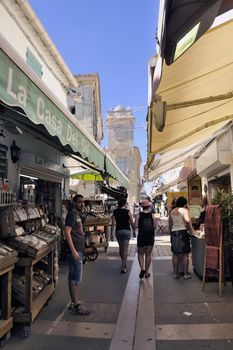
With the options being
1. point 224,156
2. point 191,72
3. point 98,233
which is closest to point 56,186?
point 98,233

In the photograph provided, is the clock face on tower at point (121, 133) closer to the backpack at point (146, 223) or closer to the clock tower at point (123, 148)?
the clock tower at point (123, 148)

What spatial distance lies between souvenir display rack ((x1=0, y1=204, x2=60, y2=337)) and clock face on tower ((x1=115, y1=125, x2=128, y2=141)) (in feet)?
150

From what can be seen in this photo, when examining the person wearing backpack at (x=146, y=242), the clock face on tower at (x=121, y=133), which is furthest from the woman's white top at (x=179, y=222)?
the clock face on tower at (x=121, y=133)

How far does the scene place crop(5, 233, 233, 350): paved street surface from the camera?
381cm

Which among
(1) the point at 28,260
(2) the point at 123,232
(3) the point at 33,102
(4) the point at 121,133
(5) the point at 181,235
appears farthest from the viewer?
(4) the point at 121,133

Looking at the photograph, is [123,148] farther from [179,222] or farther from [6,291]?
[6,291]

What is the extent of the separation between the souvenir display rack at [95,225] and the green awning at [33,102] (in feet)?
17.5

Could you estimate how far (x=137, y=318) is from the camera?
462cm

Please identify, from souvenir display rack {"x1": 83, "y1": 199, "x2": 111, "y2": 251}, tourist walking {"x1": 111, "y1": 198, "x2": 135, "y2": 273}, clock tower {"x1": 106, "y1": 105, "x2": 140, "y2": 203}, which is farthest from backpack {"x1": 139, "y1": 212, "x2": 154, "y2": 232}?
clock tower {"x1": 106, "y1": 105, "x2": 140, "y2": 203}

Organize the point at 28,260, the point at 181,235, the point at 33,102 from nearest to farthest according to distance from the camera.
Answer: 1. the point at 33,102
2. the point at 28,260
3. the point at 181,235

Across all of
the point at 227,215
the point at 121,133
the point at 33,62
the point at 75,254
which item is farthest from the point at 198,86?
the point at 121,133

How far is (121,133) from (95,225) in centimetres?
4335

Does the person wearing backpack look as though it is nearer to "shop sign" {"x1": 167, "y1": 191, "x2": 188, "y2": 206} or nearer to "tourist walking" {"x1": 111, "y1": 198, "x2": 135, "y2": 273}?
"tourist walking" {"x1": 111, "y1": 198, "x2": 135, "y2": 273}

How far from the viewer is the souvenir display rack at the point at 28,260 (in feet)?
13.3
